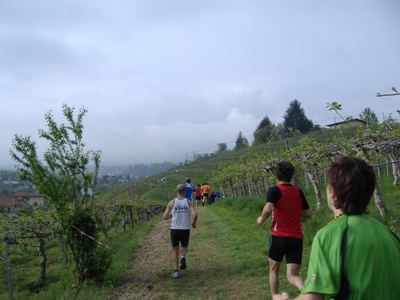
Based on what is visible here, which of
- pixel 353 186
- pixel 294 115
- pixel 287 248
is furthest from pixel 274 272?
pixel 294 115

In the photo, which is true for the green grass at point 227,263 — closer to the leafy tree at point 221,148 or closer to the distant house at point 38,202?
the distant house at point 38,202

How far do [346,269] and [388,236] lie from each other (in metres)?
0.28

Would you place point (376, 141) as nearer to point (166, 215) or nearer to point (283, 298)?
point (166, 215)

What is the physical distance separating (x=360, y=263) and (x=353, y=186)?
0.37 metres

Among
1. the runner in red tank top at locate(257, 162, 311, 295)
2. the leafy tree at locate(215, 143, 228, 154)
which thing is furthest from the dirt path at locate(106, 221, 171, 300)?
the leafy tree at locate(215, 143, 228, 154)

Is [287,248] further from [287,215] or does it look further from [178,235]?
[178,235]

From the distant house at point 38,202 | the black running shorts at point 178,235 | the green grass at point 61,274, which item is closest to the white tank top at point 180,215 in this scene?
the black running shorts at point 178,235

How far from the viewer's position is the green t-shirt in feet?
5.67

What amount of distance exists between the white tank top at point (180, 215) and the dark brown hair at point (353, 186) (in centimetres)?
517

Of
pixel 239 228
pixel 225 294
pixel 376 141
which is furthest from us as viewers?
pixel 239 228

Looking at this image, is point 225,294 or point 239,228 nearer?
point 225,294

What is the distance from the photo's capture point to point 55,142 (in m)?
7.20

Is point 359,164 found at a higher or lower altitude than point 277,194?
higher

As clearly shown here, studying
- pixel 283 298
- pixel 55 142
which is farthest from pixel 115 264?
pixel 283 298
